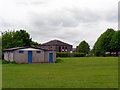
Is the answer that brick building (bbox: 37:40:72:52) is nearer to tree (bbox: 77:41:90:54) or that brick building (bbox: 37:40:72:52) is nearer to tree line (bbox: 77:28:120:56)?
tree (bbox: 77:41:90:54)

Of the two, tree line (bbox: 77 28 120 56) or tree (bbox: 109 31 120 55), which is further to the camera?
tree line (bbox: 77 28 120 56)

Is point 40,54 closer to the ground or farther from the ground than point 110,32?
closer to the ground

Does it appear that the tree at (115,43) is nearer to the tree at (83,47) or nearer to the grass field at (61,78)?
the tree at (83,47)

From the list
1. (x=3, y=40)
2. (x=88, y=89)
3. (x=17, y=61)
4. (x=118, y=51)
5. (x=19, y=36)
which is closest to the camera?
(x=88, y=89)

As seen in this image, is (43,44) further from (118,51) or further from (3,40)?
(3,40)

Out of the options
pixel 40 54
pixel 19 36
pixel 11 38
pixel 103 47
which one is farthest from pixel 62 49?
pixel 40 54

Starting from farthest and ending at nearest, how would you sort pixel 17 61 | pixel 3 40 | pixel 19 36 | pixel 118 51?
pixel 118 51 < pixel 19 36 < pixel 3 40 < pixel 17 61

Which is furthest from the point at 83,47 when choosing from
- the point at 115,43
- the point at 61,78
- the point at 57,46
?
the point at 61,78

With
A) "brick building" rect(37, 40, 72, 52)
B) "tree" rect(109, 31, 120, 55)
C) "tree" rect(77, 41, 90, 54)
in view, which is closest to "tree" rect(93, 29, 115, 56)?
"tree" rect(109, 31, 120, 55)

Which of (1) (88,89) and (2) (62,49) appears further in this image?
(2) (62,49)

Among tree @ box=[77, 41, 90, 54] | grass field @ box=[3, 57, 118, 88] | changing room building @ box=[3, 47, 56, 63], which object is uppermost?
tree @ box=[77, 41, 90, 54]

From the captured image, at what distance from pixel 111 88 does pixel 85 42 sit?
342ft

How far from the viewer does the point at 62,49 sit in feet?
361

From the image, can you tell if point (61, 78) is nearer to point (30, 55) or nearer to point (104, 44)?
point (30, 55)
